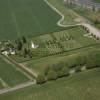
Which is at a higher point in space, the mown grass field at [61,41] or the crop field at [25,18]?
the crop field at [25,18]

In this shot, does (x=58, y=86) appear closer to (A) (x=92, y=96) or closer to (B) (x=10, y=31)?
(A) (x=92, y=96)

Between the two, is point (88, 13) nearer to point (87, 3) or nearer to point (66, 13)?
point (66, 13)

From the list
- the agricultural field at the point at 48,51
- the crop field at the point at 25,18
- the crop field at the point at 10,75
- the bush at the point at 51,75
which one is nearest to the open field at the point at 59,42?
the agricultural field at the point at 48,51

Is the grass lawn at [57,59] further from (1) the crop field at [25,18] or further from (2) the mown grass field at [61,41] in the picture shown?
(1) the crop field at [25,18]

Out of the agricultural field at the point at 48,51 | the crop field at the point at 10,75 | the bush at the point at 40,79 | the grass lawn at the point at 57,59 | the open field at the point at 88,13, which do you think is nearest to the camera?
the agricultural field at the point at 48,51

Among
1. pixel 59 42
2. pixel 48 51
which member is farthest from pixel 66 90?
pixel 59 42

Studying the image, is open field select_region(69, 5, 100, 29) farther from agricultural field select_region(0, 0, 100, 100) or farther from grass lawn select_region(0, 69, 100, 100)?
grass lawn select_region(0, 69, 100, 100)
